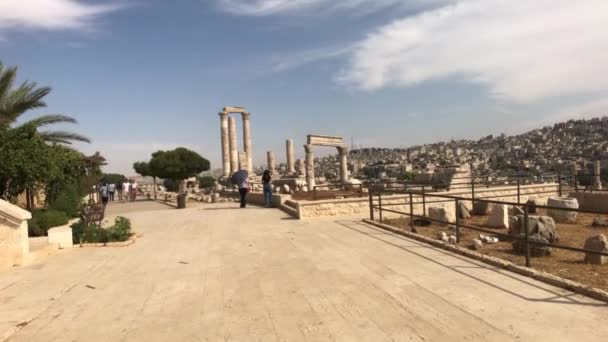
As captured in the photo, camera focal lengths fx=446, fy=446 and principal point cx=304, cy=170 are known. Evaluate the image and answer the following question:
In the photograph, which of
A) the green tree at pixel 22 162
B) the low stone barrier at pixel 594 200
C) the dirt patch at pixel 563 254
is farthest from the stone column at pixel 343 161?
the green tree at pixel 22 162

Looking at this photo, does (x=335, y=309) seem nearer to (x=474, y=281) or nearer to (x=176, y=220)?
(x=474, y=281)

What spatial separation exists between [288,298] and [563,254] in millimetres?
6163

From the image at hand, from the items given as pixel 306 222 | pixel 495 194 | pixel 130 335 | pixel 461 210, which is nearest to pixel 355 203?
pixel 306 222

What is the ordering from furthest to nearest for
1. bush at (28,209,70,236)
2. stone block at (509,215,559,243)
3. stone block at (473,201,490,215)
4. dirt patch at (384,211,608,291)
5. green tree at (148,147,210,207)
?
1. green tree at (148,147,210,207)
2. stone block at (473,201,490,215)
3. bush at (28,209,70,236)
4. stone block at (509,215,559,243)
5. dirt patch at (384,211,608,291)

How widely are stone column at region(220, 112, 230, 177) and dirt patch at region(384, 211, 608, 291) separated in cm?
3218

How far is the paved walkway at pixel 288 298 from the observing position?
4.51 meters

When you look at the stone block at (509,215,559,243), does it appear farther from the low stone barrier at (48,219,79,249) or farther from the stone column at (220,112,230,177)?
the stone column at (220,112,230,177)

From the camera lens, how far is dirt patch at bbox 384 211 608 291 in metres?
6.70

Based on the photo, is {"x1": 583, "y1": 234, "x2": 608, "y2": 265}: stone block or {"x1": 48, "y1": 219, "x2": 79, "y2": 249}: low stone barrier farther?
{"x1": 48, "y1": 219, "x2": 79, "y2": 249}: low stone barrier

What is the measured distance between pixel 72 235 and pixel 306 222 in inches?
245

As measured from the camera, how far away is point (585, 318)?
4.60 metres

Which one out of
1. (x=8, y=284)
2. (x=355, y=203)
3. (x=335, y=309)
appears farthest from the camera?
(x=355, y=203)

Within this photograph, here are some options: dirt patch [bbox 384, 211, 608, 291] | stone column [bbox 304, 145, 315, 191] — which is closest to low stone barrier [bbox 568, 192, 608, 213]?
dirt patch [bbox 384, 211, 608, 291]

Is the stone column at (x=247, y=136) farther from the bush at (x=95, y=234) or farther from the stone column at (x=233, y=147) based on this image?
the bush at (x=95, y=234)
